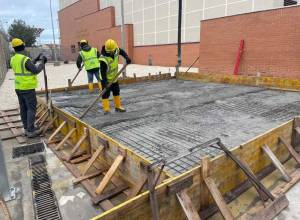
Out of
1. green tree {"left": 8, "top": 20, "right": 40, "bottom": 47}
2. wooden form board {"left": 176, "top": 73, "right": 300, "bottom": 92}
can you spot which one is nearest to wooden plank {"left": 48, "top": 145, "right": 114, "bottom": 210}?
wooden form board {"left": 176, "top": 73, "right": 300, "bottom": 92}

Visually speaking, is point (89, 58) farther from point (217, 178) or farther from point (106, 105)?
point (217, 178)

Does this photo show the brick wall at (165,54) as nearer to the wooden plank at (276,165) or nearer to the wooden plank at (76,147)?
the wooden plank at (76,147)

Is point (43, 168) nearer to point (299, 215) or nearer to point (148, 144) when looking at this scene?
point (148, 144)

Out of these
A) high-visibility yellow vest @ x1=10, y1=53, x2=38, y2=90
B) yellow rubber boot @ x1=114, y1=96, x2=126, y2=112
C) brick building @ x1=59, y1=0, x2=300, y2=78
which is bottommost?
yellow rubber boot @ x1=114, y1=96, x2=126, y2=112

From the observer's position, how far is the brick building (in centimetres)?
994

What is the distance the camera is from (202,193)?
2584 mm

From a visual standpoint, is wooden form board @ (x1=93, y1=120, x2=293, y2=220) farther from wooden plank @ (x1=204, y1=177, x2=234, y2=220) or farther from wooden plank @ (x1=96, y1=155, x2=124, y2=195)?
wooden plank @ (x1=96, y1=155, x2=124, y2=195)

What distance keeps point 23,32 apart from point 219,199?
51944 millimetres

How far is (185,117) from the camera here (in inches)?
189

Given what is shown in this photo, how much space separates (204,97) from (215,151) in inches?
138

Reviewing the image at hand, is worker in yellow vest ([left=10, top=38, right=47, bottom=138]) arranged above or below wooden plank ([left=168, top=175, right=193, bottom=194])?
above

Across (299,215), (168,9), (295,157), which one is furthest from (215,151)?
(168,9)

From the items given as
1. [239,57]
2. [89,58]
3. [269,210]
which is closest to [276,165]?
[269,210]

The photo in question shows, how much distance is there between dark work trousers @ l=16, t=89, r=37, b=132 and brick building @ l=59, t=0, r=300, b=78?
349 inches
